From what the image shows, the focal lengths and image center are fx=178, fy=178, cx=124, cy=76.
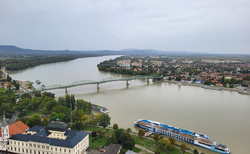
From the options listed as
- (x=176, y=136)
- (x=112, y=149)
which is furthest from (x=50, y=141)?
(x=176, y=136)

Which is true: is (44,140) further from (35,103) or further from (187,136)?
(187,136)

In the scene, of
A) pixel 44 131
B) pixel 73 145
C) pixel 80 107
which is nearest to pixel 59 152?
pixel 73 145

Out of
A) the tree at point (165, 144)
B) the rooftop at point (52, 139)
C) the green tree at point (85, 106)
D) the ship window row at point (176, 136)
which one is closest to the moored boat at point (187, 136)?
the ship window row at point (176, 136)

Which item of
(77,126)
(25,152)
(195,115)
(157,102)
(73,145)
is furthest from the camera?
(157,102)

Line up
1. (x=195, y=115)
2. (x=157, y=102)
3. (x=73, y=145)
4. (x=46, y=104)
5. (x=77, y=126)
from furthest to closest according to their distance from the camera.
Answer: (x=157, y=102), (x=195, y=115), (x=46, y=104), (x=77, y=126), (x=73, y=145)

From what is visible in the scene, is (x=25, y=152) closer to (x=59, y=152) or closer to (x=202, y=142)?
(x=59, y=152)

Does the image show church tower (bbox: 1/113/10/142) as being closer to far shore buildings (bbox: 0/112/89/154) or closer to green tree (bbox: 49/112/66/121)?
far shore buildings (bbox: 0/112/89/154)

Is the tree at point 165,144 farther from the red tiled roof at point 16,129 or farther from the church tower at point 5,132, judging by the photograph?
the church tower at point 5,132
